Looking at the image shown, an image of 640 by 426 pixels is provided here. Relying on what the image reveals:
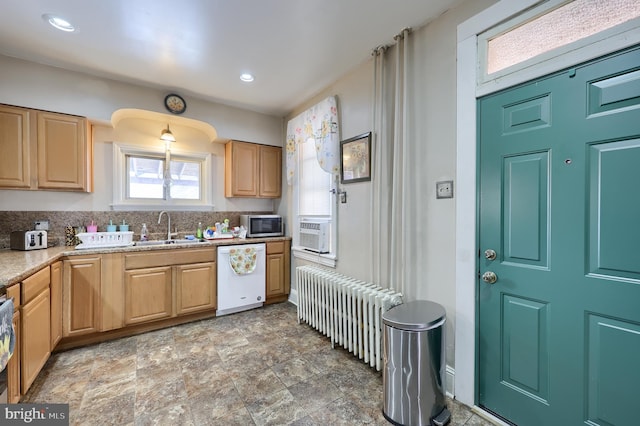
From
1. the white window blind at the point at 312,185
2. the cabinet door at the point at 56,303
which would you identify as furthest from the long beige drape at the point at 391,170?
the cabinet door at the point at 56,303

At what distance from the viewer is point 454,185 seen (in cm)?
183

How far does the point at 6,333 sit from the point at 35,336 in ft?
2.32

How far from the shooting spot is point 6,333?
1.39 metres

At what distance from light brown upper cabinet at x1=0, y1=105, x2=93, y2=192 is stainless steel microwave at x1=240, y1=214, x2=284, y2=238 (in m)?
1.75

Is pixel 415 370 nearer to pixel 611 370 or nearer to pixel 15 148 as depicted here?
pixel 611 370

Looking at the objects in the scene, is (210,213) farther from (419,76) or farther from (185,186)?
(419,76)

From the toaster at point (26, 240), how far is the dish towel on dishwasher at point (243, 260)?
1.78 metres

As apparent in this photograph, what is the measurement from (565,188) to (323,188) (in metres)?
2.21

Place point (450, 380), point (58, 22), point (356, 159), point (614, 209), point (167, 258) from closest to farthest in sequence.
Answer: point (614, 209)
point (450, 380)
point (58, 22)
point (356, 159)
point (167, 258)

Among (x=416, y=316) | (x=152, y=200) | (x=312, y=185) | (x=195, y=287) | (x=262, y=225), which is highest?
(x=312, y=185)

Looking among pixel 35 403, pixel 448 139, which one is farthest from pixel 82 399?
pixel 448 139

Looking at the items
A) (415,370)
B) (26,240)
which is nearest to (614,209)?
(415,370)

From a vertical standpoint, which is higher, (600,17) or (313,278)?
(600,17)

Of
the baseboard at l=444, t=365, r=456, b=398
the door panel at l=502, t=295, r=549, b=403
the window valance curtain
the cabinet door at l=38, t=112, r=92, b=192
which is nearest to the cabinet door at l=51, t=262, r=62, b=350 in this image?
the cabinet door at l=38, t=112, r=92, b=192
